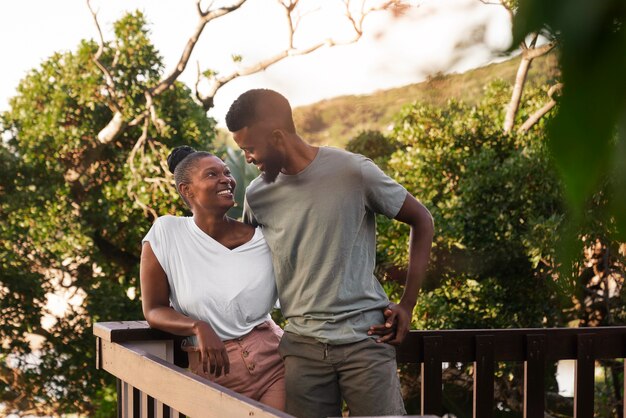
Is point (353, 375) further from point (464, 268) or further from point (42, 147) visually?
point (42, 147)

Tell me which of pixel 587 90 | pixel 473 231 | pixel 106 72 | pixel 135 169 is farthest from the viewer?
pixel 106 72

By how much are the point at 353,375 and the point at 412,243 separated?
0.32 m

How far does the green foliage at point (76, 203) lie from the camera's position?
8.66m

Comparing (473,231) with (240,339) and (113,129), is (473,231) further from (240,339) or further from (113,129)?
(240,339)

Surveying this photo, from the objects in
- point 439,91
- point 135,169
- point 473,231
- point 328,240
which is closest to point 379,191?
point 328,240

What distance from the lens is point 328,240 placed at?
7.02 ft

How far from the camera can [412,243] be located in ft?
7.33

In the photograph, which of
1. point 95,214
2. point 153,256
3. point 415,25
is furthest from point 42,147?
point 415,25

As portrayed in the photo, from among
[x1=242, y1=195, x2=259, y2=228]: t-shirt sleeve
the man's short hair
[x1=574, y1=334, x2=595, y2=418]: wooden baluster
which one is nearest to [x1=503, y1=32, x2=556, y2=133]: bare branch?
the man's short hair

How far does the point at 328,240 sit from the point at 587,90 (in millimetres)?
1728

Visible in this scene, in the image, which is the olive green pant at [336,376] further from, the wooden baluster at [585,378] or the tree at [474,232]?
the tree at [474,232]

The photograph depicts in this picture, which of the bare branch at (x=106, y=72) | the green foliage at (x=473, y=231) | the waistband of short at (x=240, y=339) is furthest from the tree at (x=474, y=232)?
the waistband of short at (x=240, y=339)

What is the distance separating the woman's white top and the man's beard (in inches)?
6.9

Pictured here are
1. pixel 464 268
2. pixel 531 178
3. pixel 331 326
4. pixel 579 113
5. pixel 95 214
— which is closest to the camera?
pixel 579 113
